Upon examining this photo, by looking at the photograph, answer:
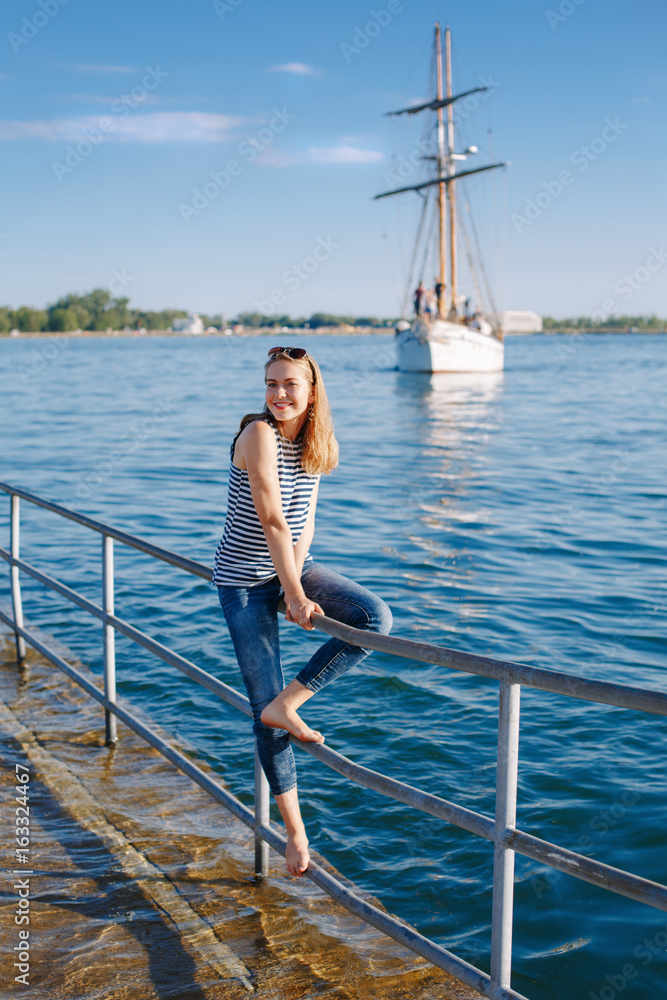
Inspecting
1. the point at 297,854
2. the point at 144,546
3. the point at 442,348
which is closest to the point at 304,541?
the point at 144,546

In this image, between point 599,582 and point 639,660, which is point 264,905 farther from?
point 599,582

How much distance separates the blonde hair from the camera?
299 cm

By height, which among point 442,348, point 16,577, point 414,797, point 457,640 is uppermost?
point 442,348

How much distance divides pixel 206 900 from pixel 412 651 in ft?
5.40

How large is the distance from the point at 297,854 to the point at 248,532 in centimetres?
107

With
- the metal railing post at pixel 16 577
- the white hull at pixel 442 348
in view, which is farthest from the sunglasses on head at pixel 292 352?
the white hull at pixel 442 348

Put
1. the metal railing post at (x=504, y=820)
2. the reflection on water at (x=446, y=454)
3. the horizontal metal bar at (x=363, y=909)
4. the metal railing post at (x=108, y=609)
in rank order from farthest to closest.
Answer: the reflection on water at (x=446, y=454)
the metal railing post at (x=108, y=609)
the horizontal metal bar at (x=363, y=909)
the metal railing post at (x=504, y=820)

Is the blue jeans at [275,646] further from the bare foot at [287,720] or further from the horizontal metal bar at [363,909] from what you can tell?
the horizontal metal bar at [363,909]

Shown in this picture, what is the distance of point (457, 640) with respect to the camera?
27.9ft

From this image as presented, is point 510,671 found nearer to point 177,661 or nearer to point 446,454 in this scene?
point 177,661

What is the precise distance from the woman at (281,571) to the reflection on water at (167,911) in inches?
16.2

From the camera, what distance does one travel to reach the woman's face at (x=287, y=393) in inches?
116

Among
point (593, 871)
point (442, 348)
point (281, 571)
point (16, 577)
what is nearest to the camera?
point (593, 871)

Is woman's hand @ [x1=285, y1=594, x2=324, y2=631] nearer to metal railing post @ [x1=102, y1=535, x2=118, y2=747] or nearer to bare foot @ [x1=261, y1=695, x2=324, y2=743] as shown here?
bare foot @ [x1=261, y1=695, x2=324, y2=743]
